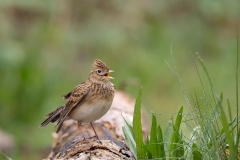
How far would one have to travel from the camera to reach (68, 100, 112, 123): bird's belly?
4836 millimetres

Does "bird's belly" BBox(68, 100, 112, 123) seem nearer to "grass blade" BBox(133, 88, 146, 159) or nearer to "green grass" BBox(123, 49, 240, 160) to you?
"green grass" BBox(123, 49, 240, 160)

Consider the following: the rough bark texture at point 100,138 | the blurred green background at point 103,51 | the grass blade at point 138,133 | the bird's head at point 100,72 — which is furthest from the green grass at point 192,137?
the blurred green background at point 103,51

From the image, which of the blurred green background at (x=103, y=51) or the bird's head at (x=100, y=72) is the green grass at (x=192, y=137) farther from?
the blurred green background at (x=103, y=51)

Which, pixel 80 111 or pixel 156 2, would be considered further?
pixel 156 2

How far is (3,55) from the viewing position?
9055 mm

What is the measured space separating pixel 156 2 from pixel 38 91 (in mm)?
3638

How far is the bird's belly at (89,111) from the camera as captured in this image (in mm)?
4836

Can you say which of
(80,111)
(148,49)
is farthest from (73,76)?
(80,111)

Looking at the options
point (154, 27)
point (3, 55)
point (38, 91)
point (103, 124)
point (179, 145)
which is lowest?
point (179, 145)

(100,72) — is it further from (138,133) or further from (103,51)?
(103,51)

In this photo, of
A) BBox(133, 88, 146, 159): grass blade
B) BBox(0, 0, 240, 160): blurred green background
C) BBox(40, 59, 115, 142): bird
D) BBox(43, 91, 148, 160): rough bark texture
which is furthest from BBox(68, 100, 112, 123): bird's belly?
BBox(0, 0, 240, 160): blurred green background

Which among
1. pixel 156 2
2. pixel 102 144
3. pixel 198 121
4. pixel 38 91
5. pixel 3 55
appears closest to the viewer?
pixel 198 121

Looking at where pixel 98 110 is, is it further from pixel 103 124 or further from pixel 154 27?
pixel 154 27

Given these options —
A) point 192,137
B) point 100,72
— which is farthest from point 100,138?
point 192,137
